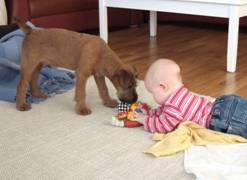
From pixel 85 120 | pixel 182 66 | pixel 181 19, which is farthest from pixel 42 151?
pixel 181 19

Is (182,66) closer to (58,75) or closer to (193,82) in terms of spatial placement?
(193,82)

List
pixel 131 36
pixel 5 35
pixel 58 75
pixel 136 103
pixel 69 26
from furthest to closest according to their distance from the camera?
pixel 131 36
pixel 69 26
pixel 5 35
pixel 58 75
pixel 136 103

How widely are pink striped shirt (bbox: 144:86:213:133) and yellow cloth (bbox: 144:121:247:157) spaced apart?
4cm

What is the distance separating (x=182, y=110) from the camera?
1284mm

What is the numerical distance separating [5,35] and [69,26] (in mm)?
897

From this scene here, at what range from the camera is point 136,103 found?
1453mm

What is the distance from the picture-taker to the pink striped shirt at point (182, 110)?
4.20 feet

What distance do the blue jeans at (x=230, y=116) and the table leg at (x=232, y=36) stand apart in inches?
34.0

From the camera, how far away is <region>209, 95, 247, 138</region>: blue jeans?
1.22 metres

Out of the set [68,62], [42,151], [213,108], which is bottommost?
[42,151]

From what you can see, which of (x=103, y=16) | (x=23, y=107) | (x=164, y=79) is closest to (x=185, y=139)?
(x=164, y=79)

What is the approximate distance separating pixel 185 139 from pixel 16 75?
0.98m

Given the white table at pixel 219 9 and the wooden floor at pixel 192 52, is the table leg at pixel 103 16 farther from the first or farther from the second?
the white table at pixel 219 9

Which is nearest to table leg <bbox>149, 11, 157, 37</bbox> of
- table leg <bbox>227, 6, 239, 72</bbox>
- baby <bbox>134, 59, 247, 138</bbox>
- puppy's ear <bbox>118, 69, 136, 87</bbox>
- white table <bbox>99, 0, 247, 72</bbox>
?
white table <bbox>99, 0, 247, 72</bbox>
